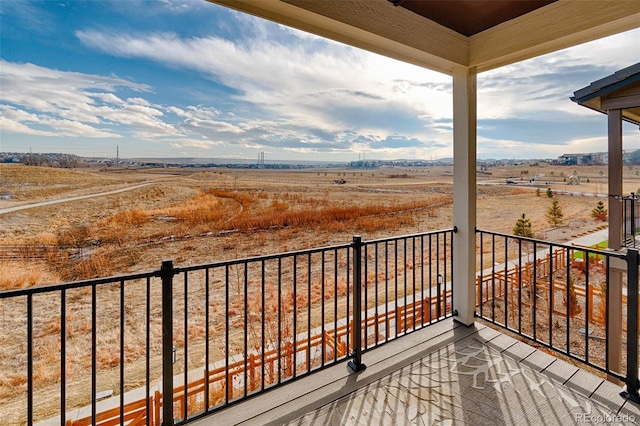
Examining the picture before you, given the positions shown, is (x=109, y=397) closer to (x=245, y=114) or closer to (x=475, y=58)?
(x=475, y=58)

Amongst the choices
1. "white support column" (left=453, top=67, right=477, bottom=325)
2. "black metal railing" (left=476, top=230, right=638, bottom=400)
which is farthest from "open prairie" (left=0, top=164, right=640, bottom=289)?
"white support column" (left=453, top=67, right=477, bottom=325)

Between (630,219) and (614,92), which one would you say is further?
(630,219)

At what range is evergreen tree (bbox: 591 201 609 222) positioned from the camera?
4.34 meters

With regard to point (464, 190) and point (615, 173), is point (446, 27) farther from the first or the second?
point (615, 173)

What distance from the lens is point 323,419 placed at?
1529mm

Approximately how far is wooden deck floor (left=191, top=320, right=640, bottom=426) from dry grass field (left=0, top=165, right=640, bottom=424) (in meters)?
1.46

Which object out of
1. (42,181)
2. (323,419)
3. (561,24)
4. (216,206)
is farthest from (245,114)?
(323,419)

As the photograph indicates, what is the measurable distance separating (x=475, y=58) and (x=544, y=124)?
11.7 ft

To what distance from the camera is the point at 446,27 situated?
233 centimetres

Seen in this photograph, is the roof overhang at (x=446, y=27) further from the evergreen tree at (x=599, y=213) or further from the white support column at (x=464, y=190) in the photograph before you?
the evergreen tree at (x=599, y=213)

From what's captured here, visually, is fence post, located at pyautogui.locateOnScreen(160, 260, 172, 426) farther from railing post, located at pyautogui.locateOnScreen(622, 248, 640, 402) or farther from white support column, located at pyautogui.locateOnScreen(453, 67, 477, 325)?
railing post, located at pyautogui.locateOnScreen(622, 248, 640, 402)

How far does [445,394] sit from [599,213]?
483 cm

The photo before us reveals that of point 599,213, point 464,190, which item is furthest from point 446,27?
point 599,213

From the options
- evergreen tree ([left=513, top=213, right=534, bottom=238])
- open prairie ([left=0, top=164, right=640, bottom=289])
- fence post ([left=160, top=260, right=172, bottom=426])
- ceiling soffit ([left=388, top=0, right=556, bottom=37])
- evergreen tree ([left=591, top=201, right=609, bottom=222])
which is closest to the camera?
fence post ([left=160, top=260, right=172, bottom=426])
